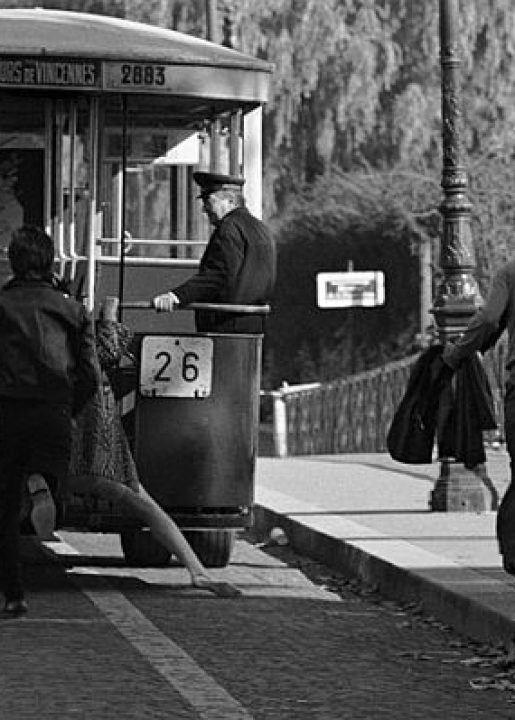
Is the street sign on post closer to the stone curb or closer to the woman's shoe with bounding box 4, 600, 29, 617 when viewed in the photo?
→ the stone curb

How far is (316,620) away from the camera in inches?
475

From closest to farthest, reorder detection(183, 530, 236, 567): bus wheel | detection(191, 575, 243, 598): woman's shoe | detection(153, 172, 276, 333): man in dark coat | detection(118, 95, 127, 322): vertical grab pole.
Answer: detection(191, 575, 243, 598): woman's shoe
detection(153, 172, 276, 333): man in dark coat
detection(118, 95, 127, 322): vertical grab pole
detection(183, 530, 236, 567): bus wheel

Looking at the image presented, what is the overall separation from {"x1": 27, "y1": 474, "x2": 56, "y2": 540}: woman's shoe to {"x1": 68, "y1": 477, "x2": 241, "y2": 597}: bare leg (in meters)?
0.73

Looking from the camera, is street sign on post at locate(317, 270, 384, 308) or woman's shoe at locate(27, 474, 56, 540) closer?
woman's shoe at locate(27, 474, 56, 540)

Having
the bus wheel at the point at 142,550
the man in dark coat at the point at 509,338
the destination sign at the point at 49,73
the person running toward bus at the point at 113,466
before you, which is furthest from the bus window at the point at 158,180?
the man in dark coat at the point at 509,338

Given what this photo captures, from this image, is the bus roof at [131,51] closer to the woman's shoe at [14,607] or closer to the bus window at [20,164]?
the bus window at [20,164]

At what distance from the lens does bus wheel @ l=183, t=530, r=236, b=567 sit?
14156 millimetres

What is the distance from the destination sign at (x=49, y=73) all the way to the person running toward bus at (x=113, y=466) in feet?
4.34

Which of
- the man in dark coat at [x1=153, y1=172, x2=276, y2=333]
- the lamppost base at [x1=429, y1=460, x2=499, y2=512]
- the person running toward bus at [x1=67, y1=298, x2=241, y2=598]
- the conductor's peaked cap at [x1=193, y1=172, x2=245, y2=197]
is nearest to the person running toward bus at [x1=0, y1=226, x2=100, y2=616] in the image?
the person running toward bus at [x1=67, y1=298, x2=241, y2=598]

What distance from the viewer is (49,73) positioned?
528 inches

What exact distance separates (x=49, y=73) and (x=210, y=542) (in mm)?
2842

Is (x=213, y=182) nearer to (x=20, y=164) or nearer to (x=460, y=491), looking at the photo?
(x=20, y=164)

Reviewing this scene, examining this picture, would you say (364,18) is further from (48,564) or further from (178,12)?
(48,564)

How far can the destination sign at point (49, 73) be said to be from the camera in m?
13.4
